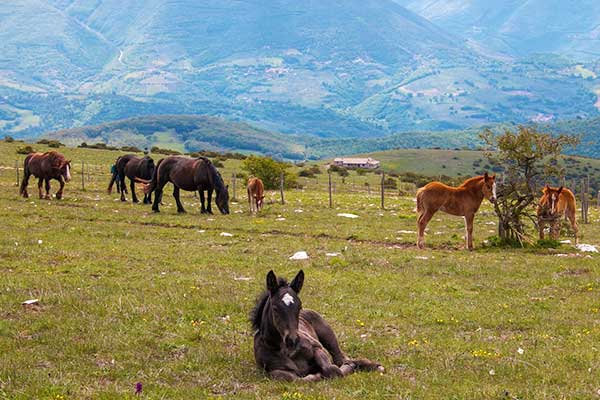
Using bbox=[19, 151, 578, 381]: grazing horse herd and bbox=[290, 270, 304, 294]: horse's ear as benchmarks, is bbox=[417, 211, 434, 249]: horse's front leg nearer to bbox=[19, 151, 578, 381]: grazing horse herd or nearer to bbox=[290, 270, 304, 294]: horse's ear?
bbox=[19, 151, 578, 381]: grazing horse herd

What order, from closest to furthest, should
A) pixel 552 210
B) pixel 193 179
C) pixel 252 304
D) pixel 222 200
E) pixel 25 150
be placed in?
pixel 252 304
pixel 552 210
pixel 222 200
pixel 193 179
pixel 25 150

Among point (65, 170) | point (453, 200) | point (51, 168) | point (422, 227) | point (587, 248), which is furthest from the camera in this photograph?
point (65, 170)

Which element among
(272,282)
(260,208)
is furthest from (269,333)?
(260,208)

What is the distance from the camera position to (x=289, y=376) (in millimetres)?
8773

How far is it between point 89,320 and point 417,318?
615 centimetres

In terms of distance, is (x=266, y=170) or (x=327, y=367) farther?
(x=266, y=170)

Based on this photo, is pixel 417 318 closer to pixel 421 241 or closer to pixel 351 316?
pixel 351 316

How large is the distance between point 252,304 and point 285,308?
15.6 ft

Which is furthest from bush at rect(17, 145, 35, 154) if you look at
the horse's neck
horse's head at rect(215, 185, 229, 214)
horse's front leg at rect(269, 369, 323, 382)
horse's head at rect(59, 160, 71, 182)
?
horse's front leg at rect(269, 369, 323, 382)

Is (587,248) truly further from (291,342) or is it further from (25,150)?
(25,150)

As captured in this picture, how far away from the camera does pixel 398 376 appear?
8.96m

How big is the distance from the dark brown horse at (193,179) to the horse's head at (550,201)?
48.2 ft

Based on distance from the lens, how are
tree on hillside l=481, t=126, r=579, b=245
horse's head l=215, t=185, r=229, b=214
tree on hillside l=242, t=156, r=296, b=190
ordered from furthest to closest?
1. tree on hillside l=242, t=156, r=296, b=190
2. horse's head l=215, t=185, r=229, b=214
3. tree on hillside l=481, t=126, r=579, b=245

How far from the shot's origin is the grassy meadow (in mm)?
8609
